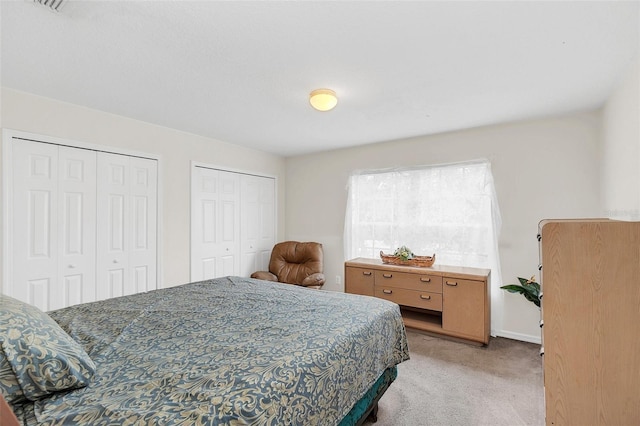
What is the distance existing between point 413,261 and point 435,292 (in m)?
A: 0.45

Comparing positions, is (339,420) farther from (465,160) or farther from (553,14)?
(465,160)

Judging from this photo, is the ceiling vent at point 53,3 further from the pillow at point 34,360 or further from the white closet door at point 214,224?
the white closet door at point 214,224

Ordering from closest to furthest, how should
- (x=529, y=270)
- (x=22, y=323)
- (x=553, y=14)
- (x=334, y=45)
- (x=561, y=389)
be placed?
1. (x=22, y=323)
2. (x=561, y=389)
3. (x=553, y=14)
4. (x=334, y=45)
5. (x=529, y=270)

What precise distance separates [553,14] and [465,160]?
85.7 inches

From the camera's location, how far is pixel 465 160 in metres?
3.61

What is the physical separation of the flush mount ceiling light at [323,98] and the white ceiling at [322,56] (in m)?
0.08

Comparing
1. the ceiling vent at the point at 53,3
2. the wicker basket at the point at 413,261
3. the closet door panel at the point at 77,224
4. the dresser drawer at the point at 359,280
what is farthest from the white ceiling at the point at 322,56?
the dresser drawer at the point at 359,280

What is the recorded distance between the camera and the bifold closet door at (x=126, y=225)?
304cm

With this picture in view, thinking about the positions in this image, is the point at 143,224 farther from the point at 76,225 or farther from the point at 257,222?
the point at 257,222

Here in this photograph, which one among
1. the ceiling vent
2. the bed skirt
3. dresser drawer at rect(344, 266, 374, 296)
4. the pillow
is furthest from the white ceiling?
the bed skirt

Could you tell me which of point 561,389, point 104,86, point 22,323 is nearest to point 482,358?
point 561,389

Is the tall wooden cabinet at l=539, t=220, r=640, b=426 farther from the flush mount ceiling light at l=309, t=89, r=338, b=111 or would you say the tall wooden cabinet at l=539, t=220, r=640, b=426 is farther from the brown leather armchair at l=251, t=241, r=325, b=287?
A: the brown leather armchair at l=251, t=241, r=325, b=287

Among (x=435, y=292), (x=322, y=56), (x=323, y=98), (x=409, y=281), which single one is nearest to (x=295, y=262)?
(x=409, y=281)

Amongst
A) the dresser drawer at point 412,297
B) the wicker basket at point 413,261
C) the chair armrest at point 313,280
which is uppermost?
the wicker basket at point 413,261
